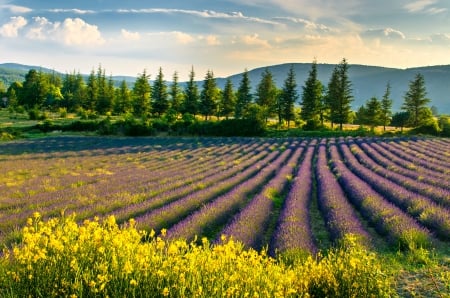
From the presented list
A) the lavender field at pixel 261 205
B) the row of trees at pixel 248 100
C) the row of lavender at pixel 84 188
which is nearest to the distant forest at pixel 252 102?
the row of trees at pixel 248 100

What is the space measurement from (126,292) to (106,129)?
159 feet

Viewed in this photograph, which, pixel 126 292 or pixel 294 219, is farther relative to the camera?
pixel 294 219

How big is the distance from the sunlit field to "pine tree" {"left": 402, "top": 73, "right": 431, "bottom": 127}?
4191cm

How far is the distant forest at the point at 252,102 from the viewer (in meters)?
55.2

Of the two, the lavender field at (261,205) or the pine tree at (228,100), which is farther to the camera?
the pine tree at (228,100)

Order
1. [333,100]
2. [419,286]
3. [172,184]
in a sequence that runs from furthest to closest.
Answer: [333,100] → [172,184] → [419,286]

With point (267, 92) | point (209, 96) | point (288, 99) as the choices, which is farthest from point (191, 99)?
point (288, 99)

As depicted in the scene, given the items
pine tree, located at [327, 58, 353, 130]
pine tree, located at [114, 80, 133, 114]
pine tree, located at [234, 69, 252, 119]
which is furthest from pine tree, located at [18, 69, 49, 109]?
pine tree, located at [327, 58, 353, 130]

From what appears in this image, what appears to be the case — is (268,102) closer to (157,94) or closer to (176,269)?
(157,94)

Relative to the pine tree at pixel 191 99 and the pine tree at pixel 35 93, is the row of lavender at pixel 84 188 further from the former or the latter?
the pine tree at pixel 35 93

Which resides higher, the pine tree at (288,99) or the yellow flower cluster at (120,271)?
the pine tree at (288,99)

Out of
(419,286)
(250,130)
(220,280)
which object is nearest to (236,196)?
(419,286)

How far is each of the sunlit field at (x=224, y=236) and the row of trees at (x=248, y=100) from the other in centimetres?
3915

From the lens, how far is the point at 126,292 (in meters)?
3.34
